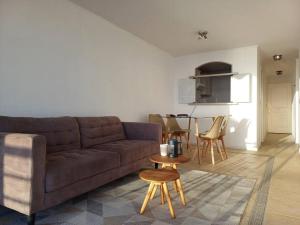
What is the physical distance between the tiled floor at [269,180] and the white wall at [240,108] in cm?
59

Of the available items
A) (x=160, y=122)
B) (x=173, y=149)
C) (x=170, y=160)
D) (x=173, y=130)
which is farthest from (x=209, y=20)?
(x=170, y=160)

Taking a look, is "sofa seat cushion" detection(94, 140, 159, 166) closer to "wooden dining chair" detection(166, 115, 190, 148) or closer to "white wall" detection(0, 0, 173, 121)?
"white wall" detection(0, 0, 173, 121)

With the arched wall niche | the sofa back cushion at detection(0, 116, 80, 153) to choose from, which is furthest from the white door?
the sofa back cushion at detection(0, 116, 80, 153)

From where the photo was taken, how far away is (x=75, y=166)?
1.91m

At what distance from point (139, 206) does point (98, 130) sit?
1.29 metres

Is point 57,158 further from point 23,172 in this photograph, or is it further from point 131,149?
point 131,149

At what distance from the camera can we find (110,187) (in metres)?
2.55

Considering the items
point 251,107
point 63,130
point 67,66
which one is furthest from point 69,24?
point 251,107

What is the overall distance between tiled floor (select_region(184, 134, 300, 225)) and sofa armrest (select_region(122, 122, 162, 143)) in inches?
31.3

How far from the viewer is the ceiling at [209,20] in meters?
3.16

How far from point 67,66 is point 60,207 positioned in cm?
186

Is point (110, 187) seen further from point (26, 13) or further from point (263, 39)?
point (263, 39)

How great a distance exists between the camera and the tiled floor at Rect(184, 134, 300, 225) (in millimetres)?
1906

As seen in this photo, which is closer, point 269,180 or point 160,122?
point 269,180
